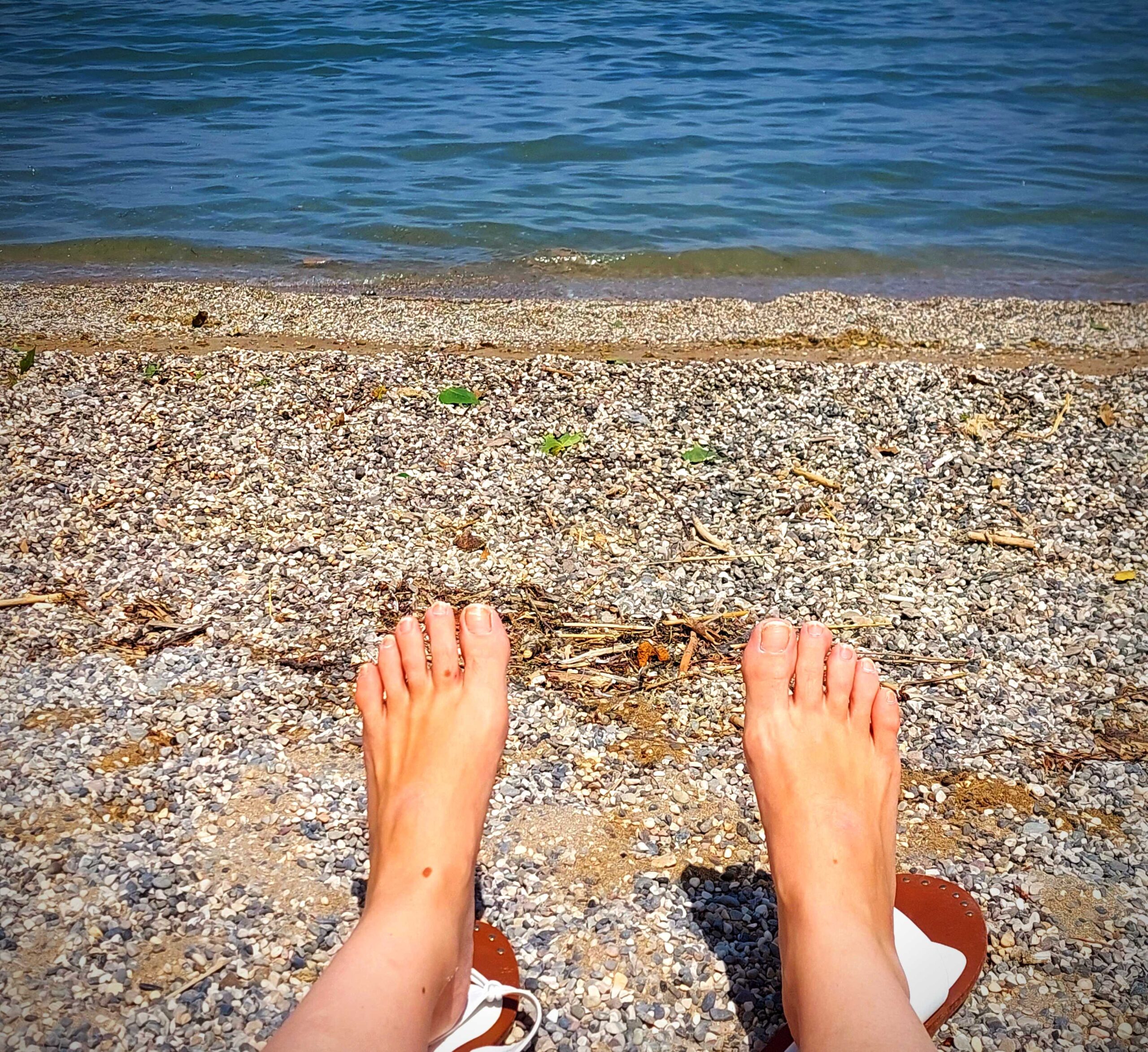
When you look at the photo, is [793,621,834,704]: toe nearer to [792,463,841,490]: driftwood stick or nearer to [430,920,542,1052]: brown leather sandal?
[430,920,542,1052]: brown leather sandal

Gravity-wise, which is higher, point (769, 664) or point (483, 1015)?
point (769, 664)

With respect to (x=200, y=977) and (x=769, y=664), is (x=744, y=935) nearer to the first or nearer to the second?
(x=769, y=664)

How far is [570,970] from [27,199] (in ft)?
29.0

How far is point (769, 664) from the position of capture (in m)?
2.35

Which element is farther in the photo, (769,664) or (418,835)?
(769,664)

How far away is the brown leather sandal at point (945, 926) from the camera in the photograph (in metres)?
1.85

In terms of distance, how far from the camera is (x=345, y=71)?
41.2 ft

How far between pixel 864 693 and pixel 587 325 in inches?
170

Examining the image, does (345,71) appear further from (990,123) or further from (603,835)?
(603,835)

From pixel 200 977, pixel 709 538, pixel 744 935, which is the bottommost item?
pixel 744 935

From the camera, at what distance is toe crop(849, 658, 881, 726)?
2336 millimetres

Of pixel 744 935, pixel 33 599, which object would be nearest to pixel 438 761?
pixel 744 935

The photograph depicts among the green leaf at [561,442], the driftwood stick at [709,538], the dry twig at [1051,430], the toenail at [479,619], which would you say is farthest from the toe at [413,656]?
the dry twig at [1051,430]

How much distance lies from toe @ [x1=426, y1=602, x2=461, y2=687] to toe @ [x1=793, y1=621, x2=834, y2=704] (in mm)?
795
